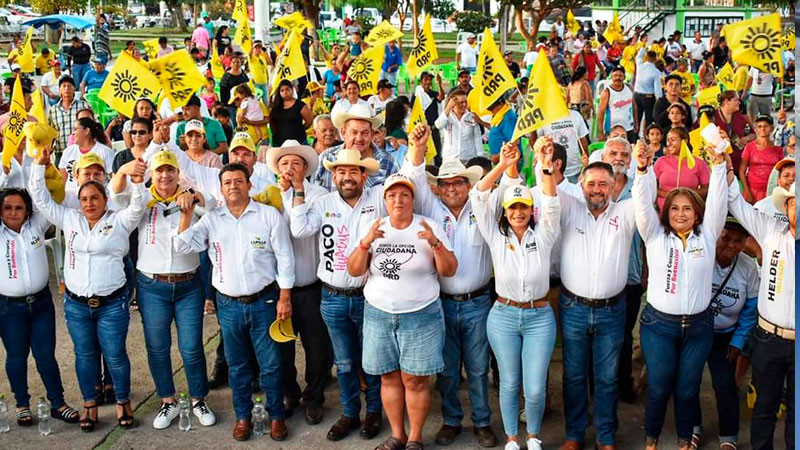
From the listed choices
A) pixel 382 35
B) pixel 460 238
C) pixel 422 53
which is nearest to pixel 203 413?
pixel 460 238

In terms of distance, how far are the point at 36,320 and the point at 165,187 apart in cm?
123

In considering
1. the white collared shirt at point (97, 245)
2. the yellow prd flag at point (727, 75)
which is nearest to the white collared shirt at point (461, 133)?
the white collared shirt at point (97, 245)

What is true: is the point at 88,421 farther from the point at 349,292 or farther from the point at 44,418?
the point at 349,292

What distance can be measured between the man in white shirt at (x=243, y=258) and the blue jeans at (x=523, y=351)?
53.4 inches

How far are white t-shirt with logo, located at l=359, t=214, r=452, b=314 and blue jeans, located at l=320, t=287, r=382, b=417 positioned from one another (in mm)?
393

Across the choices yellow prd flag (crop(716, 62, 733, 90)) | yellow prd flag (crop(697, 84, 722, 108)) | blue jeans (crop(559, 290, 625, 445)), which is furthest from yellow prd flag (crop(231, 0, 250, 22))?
blue jeans (crop(559, 290, 625, 445))

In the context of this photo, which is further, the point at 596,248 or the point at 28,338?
the point at 28,338

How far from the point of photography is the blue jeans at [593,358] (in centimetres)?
572

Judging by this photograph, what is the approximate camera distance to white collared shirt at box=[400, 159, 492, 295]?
5.91 metres

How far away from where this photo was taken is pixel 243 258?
6.00m

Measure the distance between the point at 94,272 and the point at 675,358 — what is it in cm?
360

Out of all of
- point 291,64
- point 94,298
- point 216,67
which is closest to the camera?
point 94,298

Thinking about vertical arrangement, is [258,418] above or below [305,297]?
below

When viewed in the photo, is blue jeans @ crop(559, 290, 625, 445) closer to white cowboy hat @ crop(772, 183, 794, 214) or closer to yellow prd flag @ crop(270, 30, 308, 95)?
white cowboy hat @ crop(772, 183, 794, 214)
